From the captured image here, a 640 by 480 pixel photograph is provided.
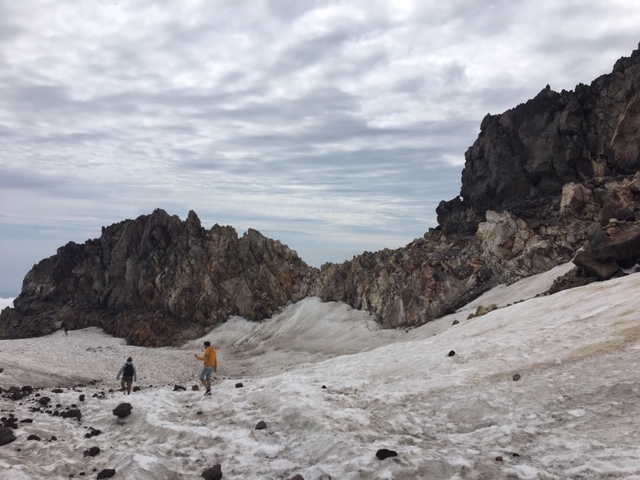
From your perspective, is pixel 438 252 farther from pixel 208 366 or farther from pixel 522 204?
pixel 208 366

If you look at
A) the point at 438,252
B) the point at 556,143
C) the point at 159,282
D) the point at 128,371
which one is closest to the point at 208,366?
the point at 128,371

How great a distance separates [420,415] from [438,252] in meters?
32.8

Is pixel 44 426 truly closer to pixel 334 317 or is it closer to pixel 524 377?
pixel 524 377

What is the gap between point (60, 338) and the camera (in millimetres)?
53969

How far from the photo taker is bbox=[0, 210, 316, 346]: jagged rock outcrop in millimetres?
53125

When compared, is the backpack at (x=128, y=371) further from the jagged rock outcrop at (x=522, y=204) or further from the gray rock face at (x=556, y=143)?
the gray rock face at (x=556, y=143)

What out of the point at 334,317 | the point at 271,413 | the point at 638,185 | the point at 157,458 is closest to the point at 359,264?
the point at 334,317

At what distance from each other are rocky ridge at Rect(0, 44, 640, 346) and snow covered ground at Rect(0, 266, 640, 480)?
9.64 metres

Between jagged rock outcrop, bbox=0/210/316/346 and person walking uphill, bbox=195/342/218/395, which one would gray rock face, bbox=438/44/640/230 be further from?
person walking uphill, bbox=195/342/218/395

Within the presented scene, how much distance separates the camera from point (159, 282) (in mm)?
57656

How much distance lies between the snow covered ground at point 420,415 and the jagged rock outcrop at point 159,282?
3227 centimetres

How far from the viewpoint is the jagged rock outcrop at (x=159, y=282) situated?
174ft

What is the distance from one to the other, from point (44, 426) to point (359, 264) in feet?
121

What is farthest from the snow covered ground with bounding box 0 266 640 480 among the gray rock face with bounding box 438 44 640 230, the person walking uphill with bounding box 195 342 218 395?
the gray rock face with bounding box 438 44 640 230
